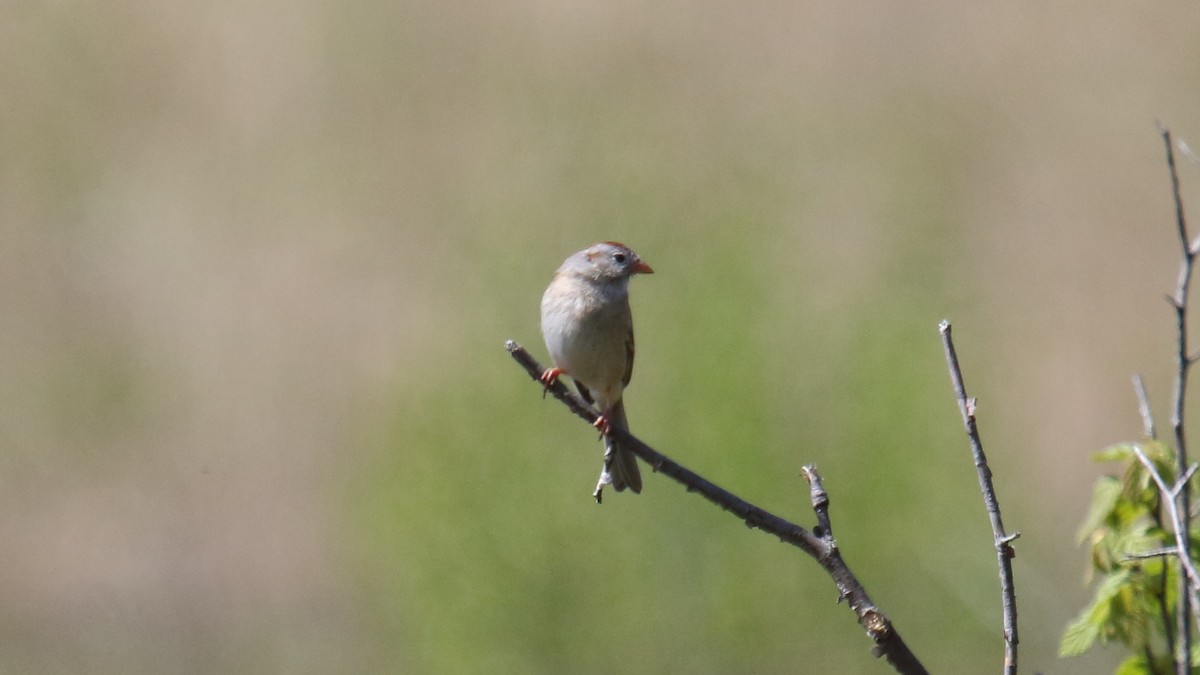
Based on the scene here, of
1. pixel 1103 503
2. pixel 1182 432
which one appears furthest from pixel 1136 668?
pixel 1182 432

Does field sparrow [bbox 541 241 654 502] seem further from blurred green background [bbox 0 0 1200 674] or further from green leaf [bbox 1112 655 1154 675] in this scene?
green leaf [bbox 1112 655 1154 675]

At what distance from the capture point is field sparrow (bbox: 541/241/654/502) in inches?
214

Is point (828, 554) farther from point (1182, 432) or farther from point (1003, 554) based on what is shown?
point (1182, 432)

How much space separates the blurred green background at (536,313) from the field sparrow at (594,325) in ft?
A: 6.99

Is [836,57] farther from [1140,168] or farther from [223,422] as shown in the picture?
[223,422]

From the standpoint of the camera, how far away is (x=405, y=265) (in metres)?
14.5

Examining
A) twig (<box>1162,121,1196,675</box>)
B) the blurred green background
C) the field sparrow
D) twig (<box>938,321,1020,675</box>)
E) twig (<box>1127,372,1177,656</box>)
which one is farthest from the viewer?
the blurred green background

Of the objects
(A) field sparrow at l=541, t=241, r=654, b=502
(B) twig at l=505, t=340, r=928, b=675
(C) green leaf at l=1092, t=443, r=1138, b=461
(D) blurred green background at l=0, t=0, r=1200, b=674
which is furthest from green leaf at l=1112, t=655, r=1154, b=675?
(D) blurred green background at l=0, t=0, r=1200, b=674

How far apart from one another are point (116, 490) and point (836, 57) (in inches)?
307

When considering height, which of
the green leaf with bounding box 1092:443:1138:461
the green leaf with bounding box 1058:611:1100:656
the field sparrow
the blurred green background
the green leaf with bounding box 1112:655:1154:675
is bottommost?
the green leaf with bounding box 1112:655:1154:675

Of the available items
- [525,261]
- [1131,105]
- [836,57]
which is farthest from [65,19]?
[1131,105]

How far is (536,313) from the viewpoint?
7.88 metres

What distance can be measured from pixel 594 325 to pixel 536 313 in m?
2.45

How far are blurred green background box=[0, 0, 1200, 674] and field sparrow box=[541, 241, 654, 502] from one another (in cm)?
213
